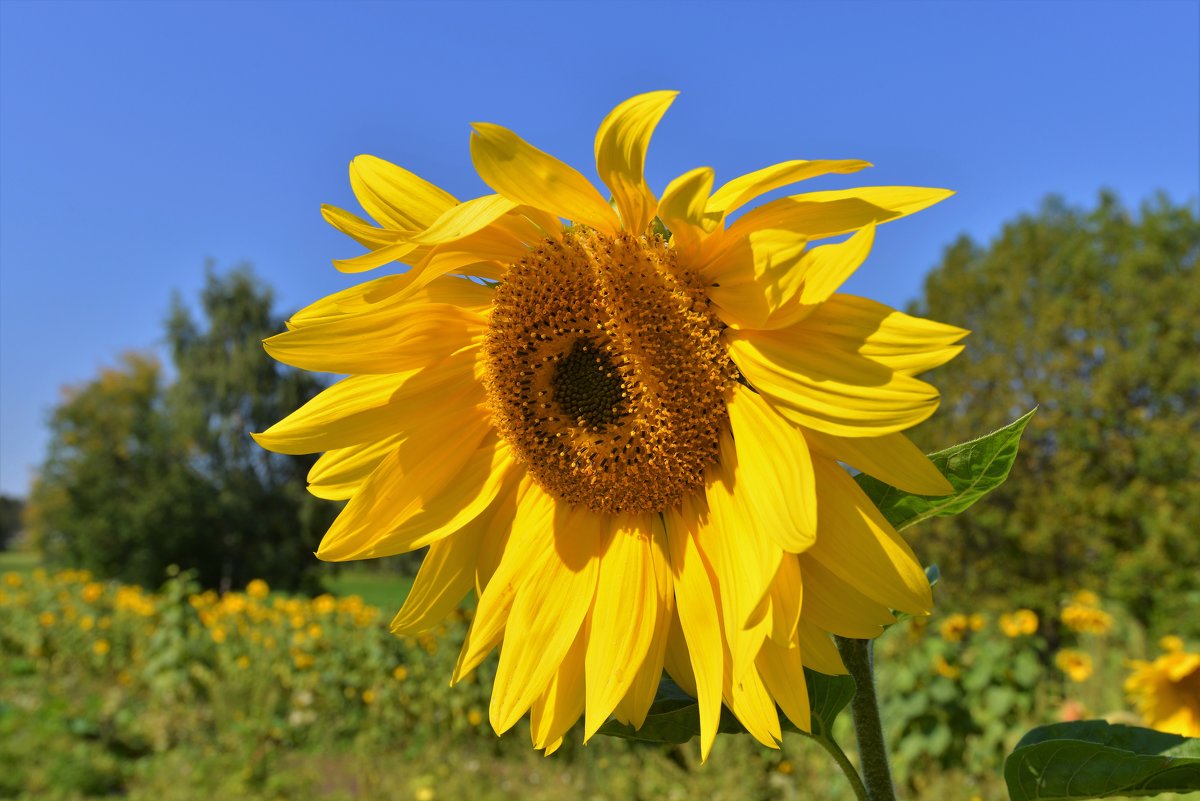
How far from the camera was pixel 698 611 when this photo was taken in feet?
3.31

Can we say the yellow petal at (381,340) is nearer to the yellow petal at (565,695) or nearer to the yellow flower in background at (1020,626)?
the yellow petal at (565,695)

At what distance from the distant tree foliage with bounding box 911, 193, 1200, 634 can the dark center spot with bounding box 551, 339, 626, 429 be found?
15.1 metres

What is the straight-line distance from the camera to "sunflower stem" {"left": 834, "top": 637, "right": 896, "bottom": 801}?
96cm

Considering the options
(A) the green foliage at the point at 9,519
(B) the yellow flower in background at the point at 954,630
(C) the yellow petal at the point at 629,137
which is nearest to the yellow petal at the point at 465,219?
(C) the yellow petal at the point at 629,137

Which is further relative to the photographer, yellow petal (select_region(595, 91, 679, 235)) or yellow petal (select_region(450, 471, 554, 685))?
yellow petal (select_region(450, 471, 554, 685))

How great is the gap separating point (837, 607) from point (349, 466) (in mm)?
622

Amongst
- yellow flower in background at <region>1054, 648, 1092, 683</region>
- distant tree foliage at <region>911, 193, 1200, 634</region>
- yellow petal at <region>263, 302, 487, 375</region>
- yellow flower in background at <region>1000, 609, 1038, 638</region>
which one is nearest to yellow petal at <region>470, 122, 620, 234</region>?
yellow petal at <region>263, 302, 487, 375</region>

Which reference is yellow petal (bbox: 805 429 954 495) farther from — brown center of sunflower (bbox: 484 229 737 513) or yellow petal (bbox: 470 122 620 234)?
yellow petal (bbox: 470 122 620 234)

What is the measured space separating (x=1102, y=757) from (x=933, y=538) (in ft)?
54.5

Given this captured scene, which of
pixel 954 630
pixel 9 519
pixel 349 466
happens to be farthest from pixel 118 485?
pixel 9 519

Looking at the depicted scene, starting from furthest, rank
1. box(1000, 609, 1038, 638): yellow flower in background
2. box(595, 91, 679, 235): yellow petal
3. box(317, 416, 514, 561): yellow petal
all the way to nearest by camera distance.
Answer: box(1000, 609, 1038, 638): yellow flower in background < box(317, 416, 514, 561): yellow petal < box(595, 91, 679, 235): yellow petal

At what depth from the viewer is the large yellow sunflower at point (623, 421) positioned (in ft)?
2.82

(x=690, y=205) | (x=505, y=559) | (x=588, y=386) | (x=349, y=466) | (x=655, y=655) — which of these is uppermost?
(x=690, y=205)

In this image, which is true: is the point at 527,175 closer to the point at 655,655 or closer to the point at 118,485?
the point at 655,655
